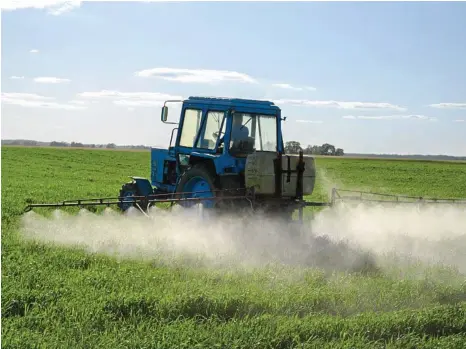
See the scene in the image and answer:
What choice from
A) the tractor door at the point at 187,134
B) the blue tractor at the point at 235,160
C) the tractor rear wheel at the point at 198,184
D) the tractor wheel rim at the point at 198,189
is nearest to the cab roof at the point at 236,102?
the blue tractor at the point at 235,160

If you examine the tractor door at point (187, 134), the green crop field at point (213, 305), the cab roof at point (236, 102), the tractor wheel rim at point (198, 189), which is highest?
the cab roof at point (236, 102)

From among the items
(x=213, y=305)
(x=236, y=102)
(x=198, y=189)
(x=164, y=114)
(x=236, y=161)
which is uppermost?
(x=236, y=102)

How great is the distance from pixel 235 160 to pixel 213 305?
15.5 ft

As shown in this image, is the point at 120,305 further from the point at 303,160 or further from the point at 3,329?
the point at 303,160

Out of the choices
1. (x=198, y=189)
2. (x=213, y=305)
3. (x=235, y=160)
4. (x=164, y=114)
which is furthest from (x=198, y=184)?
(x=213, y=305)

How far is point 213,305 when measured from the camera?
6.71 m

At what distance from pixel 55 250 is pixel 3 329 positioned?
131 inches

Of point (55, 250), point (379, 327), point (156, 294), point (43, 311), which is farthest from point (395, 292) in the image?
point (55, 250)

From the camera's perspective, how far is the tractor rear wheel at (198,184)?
11.0 meters

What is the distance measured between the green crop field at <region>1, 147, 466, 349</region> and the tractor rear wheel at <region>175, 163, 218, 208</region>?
8.06 feet

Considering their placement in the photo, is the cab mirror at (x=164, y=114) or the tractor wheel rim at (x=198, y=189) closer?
the tractor wheel rim at (x=198, y=189)

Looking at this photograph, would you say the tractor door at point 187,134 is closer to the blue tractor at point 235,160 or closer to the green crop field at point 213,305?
the blue tractor at point 235,160

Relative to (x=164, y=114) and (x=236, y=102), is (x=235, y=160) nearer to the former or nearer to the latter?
(x=236, y=102)

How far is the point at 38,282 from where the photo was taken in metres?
7.34
